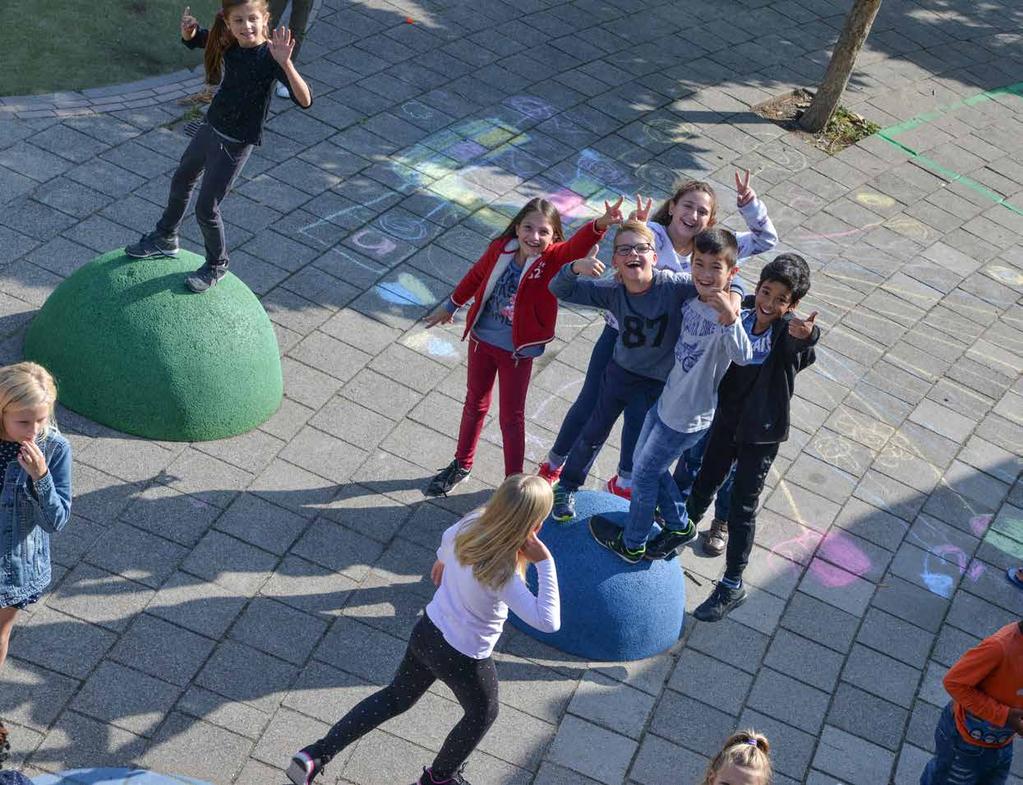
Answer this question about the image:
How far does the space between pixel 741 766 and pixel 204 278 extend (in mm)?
4221

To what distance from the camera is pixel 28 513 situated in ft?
16.2

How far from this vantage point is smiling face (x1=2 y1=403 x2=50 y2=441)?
4723 millimetres

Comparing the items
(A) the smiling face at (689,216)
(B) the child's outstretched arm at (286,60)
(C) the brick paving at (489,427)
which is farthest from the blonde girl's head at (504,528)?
(B) the child's outstretched arm at (286,60)

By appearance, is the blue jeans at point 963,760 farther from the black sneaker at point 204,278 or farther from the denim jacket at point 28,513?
the black sneaker at point 204,278

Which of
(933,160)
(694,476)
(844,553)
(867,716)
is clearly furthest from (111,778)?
(933,160)

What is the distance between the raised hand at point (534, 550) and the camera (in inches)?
190

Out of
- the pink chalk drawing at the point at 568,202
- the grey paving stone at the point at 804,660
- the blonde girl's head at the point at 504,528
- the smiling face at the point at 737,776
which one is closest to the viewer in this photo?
the smiling face at the point at 737,776

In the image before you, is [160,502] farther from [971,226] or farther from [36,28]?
[971,226]

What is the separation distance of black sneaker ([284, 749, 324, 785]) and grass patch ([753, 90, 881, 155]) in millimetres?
8960

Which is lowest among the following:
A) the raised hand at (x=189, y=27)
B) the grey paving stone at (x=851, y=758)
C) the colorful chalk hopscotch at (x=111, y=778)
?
the grey paving stone at (x=851, y=758)

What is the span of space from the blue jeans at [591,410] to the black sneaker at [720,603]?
2.85ft

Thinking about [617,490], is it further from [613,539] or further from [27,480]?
[27,480]

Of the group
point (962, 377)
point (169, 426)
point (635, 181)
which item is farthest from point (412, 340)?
point (962, 377)

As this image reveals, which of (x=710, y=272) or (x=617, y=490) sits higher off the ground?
(x=710, y=272)
